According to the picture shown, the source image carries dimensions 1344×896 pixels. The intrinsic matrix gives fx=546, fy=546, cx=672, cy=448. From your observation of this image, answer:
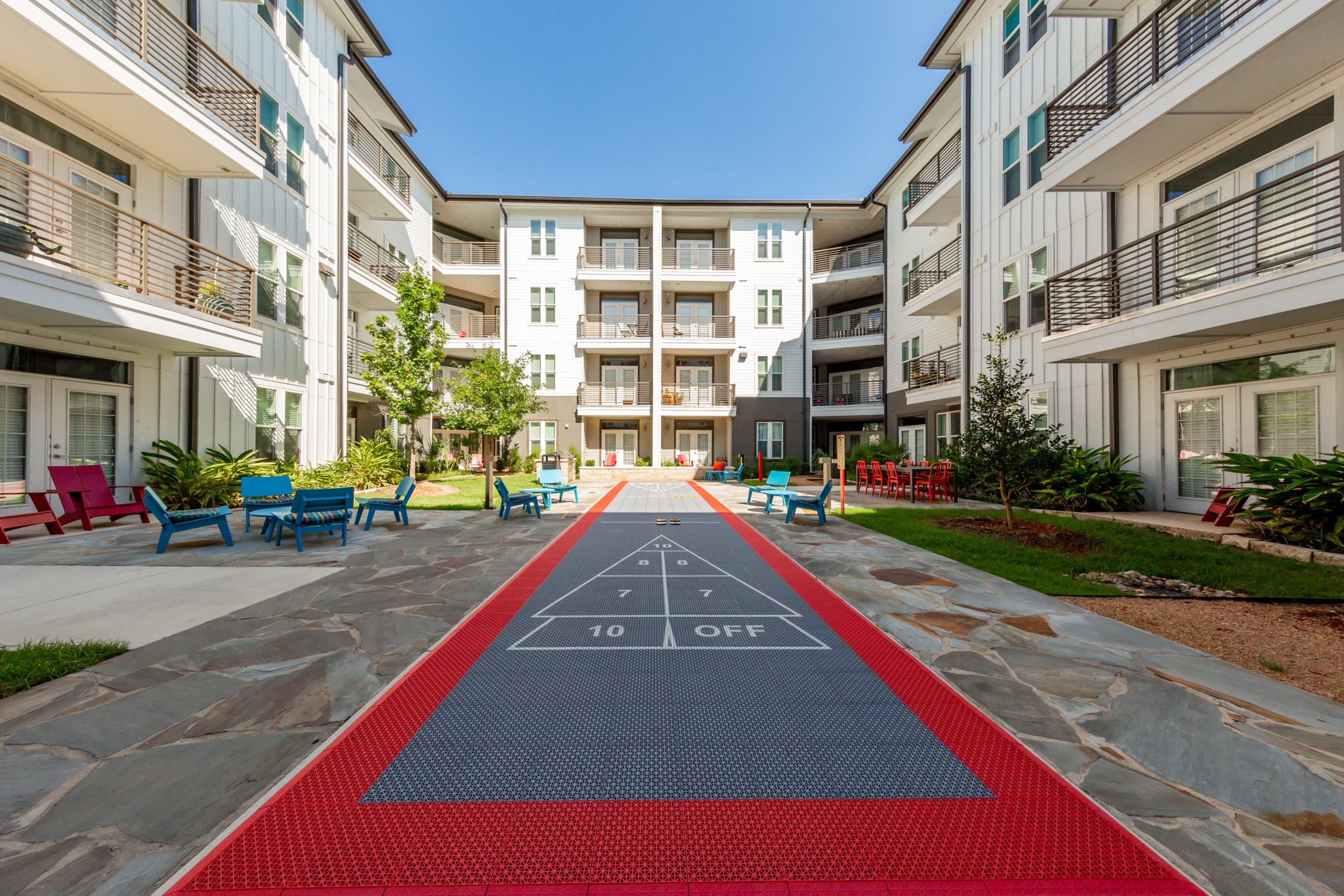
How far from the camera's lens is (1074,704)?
3.70 metres

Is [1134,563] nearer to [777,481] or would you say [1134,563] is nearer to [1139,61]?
[777,481]

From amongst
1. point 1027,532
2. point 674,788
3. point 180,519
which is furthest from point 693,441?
point 674,788

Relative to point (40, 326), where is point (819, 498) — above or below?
below

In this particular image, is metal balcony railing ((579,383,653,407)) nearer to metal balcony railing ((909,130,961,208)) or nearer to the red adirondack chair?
metal balcony railing ((909,130,961,208))

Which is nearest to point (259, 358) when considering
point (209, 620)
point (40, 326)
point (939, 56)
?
point (40, 326)

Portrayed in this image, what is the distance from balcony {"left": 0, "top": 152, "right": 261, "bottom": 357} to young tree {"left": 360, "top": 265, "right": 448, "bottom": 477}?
430 cm

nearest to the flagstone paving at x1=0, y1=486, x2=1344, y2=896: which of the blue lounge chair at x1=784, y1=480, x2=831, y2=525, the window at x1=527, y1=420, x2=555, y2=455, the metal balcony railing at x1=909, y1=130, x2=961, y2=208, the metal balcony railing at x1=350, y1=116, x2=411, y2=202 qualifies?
the blue lounge chair at x1=784, y1=480, x2=831, y2=525

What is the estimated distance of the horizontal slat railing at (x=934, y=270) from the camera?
20.0 m

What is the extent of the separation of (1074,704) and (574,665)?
3551 millimetres

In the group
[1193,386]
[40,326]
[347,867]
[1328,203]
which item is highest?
[1328,203]

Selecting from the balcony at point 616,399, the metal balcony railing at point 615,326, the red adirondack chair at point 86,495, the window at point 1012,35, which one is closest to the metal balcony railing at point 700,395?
the balcony at point 616,399

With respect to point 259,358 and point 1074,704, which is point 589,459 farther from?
point 1074,704

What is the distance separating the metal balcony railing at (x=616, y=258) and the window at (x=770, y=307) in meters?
6.33

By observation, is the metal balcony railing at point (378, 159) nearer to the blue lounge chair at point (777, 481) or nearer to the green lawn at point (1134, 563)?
the blue lounge chair at point (777, 481)
